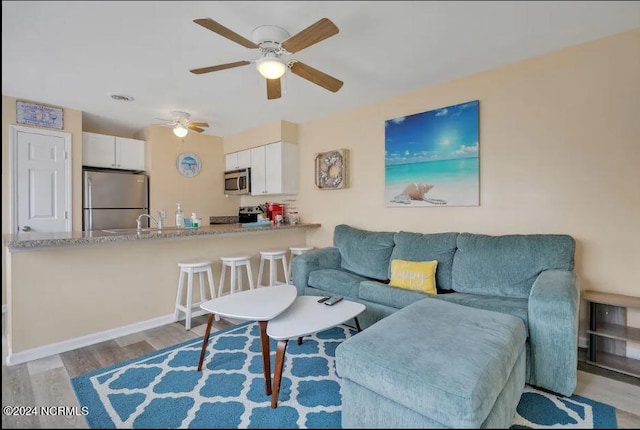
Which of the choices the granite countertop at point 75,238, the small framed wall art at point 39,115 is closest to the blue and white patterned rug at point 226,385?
the granite countertop at point 75,238

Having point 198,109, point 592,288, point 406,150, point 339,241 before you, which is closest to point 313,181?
point 339,241

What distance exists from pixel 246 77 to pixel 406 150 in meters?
1.76

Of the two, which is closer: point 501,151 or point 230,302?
point 230,302

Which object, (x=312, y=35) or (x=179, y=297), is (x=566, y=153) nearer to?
(x=312, y=35)

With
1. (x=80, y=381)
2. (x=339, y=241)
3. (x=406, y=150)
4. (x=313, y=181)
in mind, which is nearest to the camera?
(x=80, y=381)

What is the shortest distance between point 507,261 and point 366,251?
1284mm

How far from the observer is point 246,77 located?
290 centimetres

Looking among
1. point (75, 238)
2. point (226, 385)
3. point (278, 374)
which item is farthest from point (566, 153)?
point (75, 238)

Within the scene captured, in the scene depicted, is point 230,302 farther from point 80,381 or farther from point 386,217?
point 386,217

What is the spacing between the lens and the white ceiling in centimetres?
191

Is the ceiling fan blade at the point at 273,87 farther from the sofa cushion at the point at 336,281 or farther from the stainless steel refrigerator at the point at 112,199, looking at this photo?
the stainless steel refrigerator at the point at 112,199

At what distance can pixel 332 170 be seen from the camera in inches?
157

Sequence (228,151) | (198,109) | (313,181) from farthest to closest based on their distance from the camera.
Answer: (228,151) < (313,181) < (198,109)

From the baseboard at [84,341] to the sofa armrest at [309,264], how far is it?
129cm
